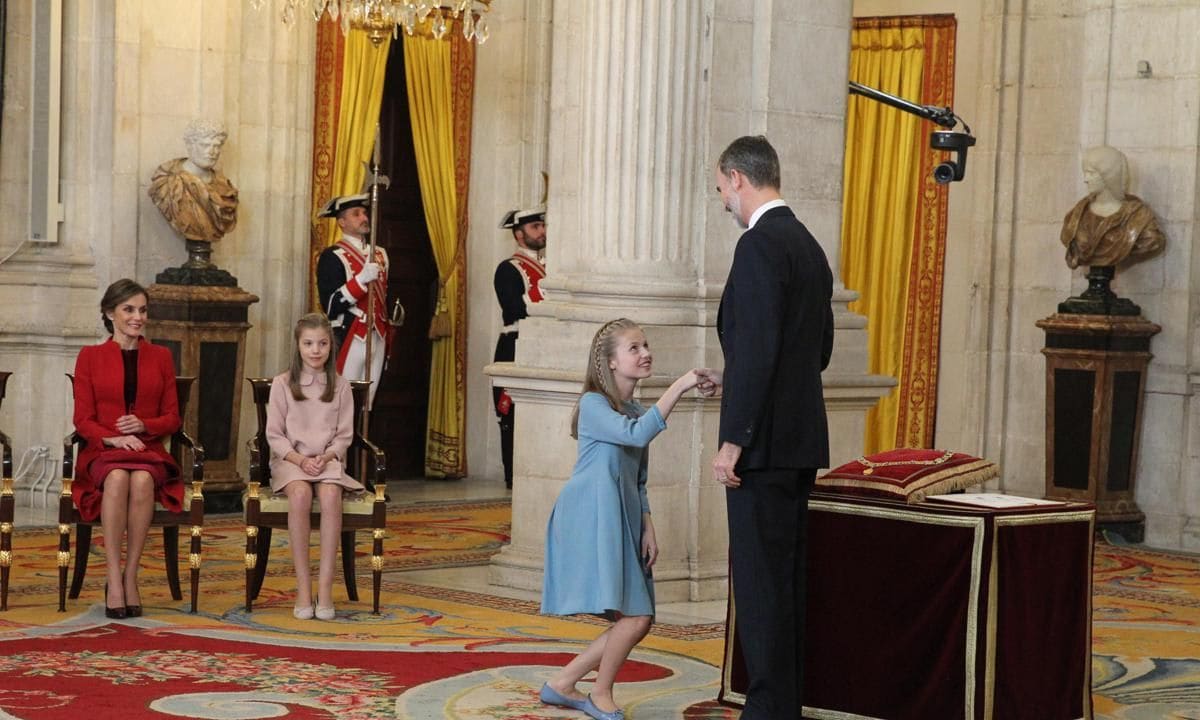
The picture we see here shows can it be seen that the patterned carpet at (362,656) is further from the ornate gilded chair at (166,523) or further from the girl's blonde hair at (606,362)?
the girl's blonde hair at (606,362)

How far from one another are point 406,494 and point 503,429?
695mm

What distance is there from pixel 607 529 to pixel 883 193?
7638mm

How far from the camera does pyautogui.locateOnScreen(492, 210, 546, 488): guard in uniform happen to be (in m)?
11.3

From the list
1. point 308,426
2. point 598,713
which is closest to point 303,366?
point 308,426

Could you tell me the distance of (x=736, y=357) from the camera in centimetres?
495

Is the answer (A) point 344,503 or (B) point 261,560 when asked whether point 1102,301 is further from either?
(B) point 261,560

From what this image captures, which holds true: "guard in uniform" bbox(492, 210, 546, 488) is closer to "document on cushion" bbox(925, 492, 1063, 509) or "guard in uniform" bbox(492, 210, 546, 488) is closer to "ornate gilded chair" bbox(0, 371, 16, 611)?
"ornate gilded chair" bbox(0, 371, 16, 611)

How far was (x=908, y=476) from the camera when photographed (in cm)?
538

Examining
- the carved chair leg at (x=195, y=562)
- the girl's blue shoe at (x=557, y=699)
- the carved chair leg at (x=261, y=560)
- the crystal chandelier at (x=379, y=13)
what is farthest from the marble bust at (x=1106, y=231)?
the girl's blue shoe at (x=557, y=699)

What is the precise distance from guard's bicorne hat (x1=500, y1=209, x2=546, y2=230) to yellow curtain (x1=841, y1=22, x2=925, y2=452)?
2.36 meters

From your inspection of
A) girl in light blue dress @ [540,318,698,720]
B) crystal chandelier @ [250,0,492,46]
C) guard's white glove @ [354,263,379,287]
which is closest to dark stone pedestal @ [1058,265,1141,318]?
crystal chandelier @ [250,0,492,46]

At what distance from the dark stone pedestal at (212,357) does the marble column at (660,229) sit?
8.61 feet

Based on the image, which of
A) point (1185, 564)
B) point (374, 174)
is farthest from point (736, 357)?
point (1185, 564)

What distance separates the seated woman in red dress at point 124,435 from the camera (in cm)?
703
